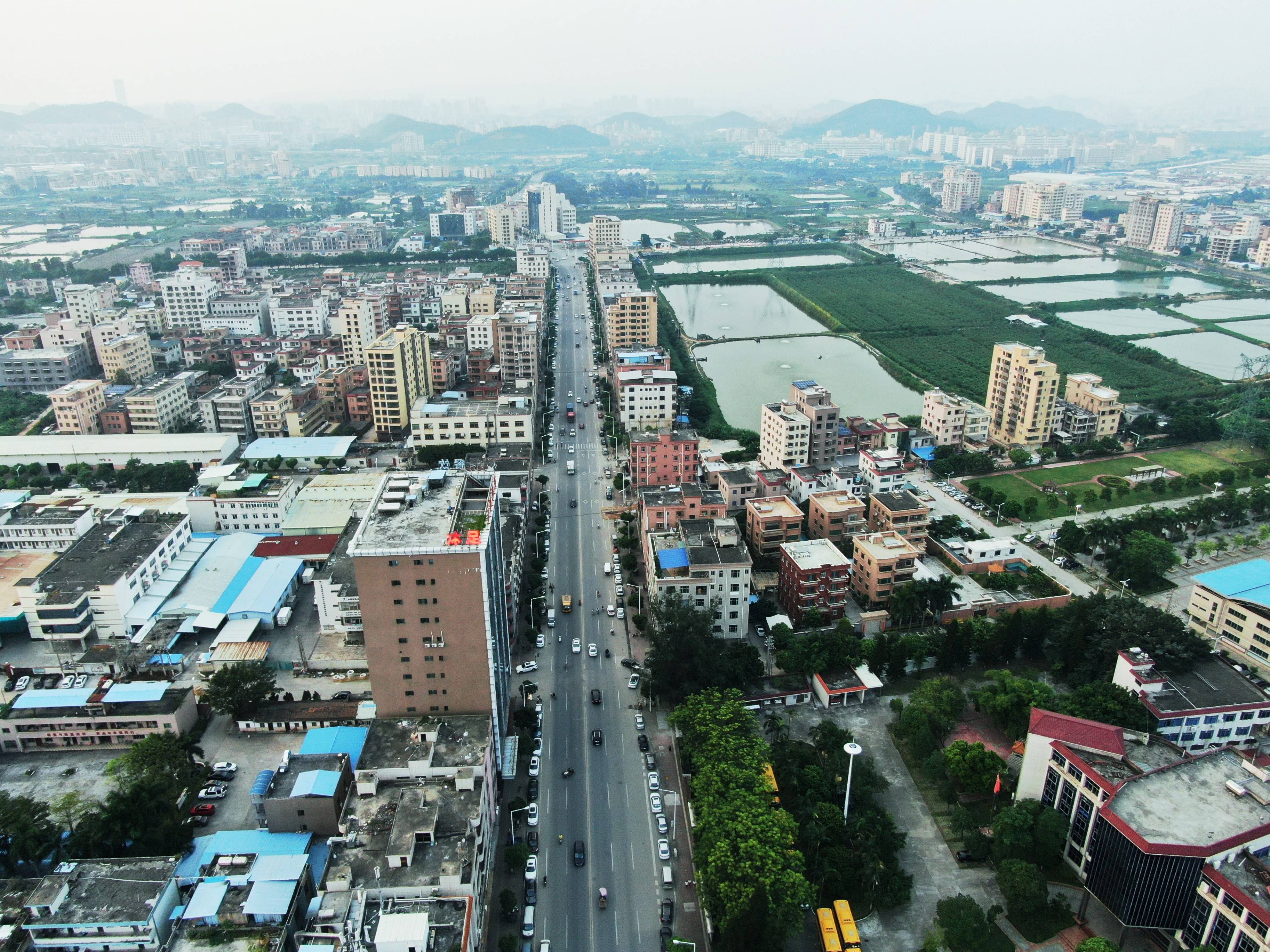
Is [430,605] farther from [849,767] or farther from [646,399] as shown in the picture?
[646,399]

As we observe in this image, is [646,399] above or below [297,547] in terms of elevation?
above

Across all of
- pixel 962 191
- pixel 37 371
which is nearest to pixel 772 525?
pixel 37 371

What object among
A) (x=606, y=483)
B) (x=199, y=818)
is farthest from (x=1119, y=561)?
(x=199, y=818)

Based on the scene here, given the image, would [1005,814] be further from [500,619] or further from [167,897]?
[167,897]

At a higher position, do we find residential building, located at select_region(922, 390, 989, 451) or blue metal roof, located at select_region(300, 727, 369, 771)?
residential building, located at select_region(922, 390, 989, 451)

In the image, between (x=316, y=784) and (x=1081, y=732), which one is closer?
(x=1081, y=732)

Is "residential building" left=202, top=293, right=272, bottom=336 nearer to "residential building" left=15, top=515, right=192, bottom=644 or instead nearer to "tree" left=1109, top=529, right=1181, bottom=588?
"residential building" left=15, top=515, right=192, bottom=644

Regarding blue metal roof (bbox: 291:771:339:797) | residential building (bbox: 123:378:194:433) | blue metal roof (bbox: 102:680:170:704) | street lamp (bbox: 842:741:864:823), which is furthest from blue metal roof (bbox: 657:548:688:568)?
residential building (bbox: 123:378:194:433)
